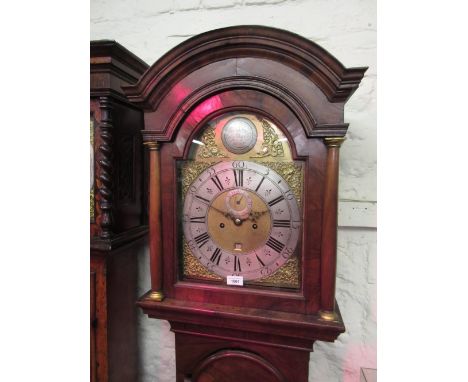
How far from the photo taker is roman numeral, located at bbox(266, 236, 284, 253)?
74cm

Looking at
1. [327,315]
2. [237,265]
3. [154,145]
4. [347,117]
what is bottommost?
[327,315]

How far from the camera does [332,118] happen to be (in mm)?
680

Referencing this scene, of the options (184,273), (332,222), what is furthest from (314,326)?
(184,273)

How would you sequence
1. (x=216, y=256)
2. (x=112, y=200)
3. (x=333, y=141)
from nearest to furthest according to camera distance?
(x=333, y=141)
(x=216, y=256)
(x=112, y=200)

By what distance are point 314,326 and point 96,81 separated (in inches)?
35.0

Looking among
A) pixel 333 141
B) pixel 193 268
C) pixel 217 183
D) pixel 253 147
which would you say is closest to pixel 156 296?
pixel 193 268

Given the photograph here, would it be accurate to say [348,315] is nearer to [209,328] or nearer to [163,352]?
[209,328]

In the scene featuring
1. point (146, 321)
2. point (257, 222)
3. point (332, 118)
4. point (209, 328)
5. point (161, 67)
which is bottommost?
point (146, 321)

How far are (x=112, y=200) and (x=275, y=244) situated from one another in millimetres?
514

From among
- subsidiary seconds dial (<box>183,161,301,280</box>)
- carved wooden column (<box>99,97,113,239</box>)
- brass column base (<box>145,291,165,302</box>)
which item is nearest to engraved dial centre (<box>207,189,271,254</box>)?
subsidiary seconds dial (<box>183,161,301,280</box>)

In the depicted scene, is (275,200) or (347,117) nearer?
(275,200)

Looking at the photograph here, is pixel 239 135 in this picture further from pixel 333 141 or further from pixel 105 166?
pixel 105 166

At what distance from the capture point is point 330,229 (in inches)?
27.4

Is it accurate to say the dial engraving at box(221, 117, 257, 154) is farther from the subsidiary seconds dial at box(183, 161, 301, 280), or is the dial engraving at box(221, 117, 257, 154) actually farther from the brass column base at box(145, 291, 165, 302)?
the brass column base at box(145, 291, 165, 302)
